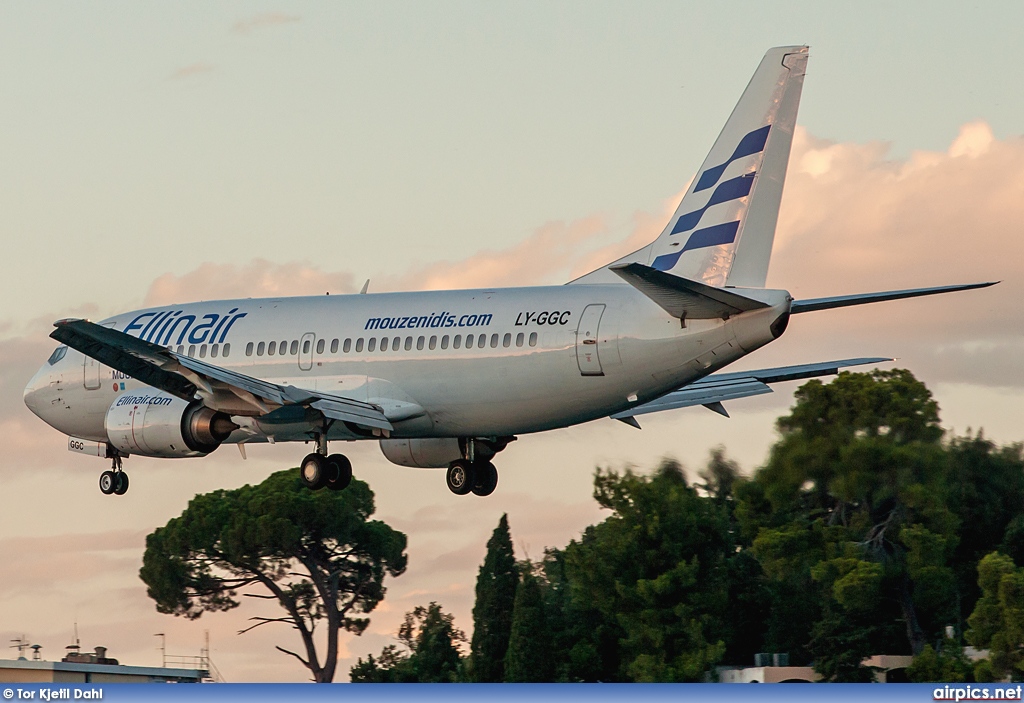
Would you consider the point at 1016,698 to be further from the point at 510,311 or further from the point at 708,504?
the point at 708,504

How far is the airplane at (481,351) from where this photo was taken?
42656 millimetres

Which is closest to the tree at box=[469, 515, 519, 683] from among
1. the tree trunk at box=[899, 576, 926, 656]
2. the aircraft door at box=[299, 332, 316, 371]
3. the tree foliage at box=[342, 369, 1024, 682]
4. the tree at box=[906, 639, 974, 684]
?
the tree foliage at box=[342, 369, 1024, 682]

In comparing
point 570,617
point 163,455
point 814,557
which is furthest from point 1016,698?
point 570,617

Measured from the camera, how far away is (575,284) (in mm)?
45938

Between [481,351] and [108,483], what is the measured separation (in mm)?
13063

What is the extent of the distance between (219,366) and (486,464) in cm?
717

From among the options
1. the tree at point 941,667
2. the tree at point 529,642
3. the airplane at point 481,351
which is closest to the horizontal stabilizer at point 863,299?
the airplane at point 481,351

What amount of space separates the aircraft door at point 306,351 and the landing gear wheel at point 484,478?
16.4 ft

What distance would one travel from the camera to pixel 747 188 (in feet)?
144

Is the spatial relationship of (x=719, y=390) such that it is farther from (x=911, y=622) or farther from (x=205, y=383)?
(x=911, y=622)

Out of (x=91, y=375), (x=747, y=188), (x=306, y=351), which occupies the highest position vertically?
(x=747, y=188)

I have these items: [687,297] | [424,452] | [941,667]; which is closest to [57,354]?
[424,452]

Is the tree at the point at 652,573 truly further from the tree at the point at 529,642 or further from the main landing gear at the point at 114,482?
the main landing gear at the point at 114,482

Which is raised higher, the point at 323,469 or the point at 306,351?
the point at 306,351
